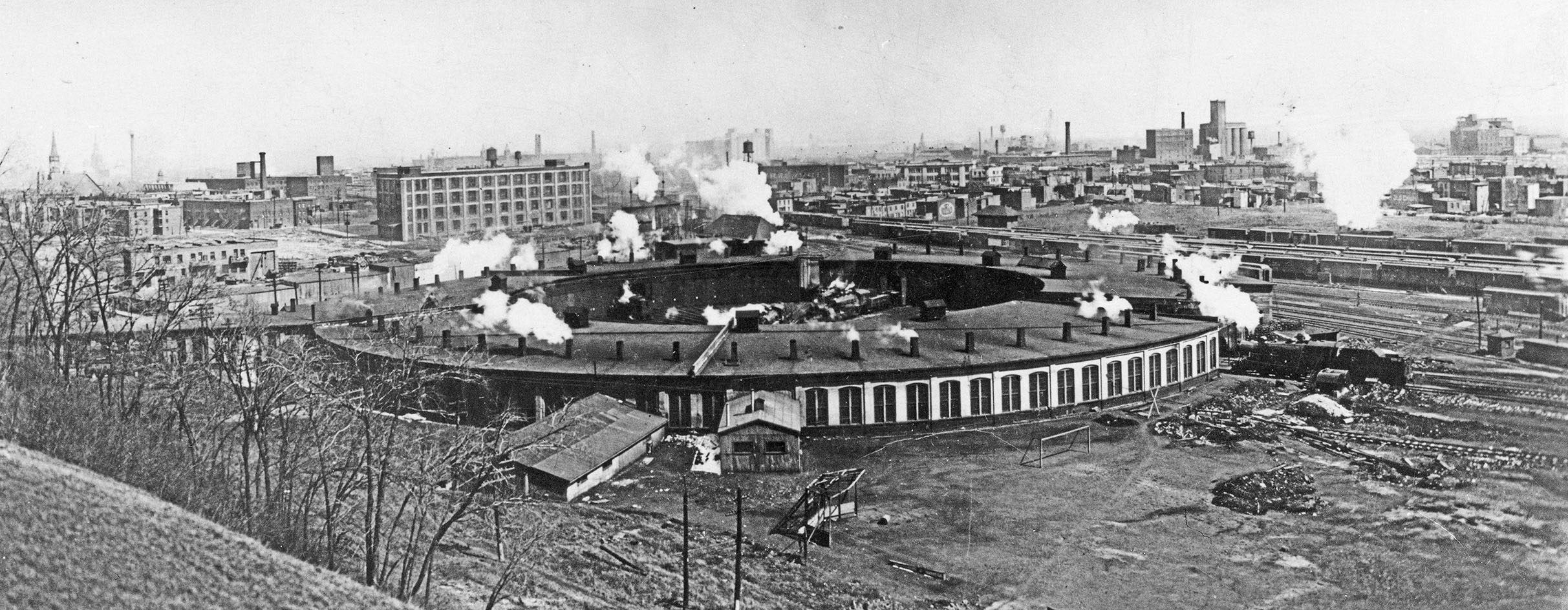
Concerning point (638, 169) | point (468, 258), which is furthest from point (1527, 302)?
point (638, 169)

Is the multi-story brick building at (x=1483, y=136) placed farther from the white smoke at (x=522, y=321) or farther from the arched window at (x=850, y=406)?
the white smoke at (x=522, y=321)

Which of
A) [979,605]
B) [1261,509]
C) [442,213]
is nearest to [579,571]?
[979,605]

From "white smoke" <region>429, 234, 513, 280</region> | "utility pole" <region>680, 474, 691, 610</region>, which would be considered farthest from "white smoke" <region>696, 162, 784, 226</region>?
"utility pole" <region>680, 474, 691, 610</region>

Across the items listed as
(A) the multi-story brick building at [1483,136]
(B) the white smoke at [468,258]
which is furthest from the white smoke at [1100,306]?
(A) the multi-story brick building at [1483,136]

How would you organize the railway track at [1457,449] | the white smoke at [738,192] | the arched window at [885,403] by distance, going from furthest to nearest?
the white smoke at [738,192]
the arched window at [885,403]
the railway track at [1457,449]

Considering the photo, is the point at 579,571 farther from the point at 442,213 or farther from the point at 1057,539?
the point at 442,213

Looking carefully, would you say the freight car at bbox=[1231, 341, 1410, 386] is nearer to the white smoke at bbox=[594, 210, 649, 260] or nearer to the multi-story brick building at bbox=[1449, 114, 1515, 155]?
the white smoke at bbox=[594, 210, 649, 260]
